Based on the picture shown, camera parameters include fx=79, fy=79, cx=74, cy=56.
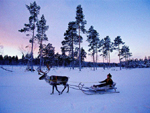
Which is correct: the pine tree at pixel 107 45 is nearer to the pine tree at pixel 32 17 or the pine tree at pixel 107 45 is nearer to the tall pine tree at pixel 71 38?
the tall pine tree at pixel 71 38

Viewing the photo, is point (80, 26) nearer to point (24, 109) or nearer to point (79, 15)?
point (79, 15)

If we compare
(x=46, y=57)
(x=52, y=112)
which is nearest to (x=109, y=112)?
(x=52, y=112)

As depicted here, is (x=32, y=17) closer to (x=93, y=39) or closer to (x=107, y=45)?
(x=93, y=39)

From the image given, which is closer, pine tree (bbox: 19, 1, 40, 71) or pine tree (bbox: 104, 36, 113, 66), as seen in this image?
pine tree (bbox: 19, 1, 40, 71)

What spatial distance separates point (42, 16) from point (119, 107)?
26.2 metres

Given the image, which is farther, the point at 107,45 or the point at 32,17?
the point at 107,45

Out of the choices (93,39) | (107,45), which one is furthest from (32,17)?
(107,45)

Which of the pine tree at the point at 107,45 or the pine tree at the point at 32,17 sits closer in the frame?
the pine tree at the point at 32,17

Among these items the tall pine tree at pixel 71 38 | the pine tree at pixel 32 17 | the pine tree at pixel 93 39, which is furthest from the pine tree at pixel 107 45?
the pine tree at pixel 32 17

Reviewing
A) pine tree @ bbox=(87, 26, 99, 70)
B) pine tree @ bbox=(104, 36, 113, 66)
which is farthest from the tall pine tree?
pine tree @ bbox=(104, 36, 113, 66)

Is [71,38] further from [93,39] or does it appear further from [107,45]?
[107,45]

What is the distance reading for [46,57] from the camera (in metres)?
41.5

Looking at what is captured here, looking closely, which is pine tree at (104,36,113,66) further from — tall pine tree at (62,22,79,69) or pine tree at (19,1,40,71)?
pine tree at (19,1,40,71)

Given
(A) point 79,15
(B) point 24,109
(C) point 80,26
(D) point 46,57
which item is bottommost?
(B) point 24,109
